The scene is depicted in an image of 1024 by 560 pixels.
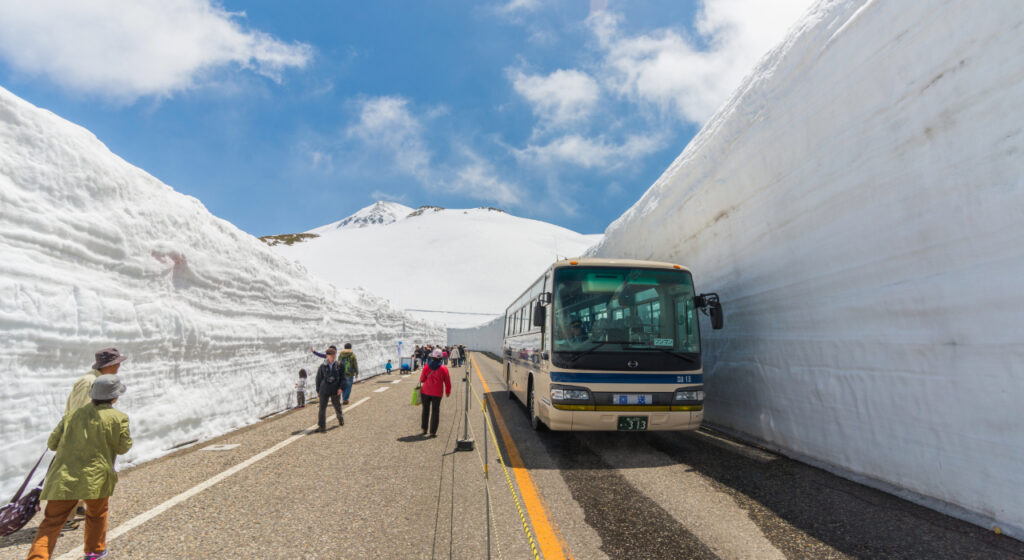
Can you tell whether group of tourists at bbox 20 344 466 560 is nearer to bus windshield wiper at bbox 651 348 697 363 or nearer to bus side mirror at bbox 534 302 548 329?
bus side mirror at bbox 534 302 548 329

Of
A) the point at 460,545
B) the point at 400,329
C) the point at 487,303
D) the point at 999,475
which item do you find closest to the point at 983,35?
the point at 999,475

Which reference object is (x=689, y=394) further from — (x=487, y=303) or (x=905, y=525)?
(x=487, y=303)

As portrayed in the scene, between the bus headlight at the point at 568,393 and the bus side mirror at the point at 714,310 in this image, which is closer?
the bus headlight at the point at 568,393

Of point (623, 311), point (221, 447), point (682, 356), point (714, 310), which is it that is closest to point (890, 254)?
point (714, 310)

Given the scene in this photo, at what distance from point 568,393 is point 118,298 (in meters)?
6.49

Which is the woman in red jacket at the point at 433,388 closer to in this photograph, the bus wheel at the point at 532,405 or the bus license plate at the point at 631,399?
the bus wheel at the point at 532,405

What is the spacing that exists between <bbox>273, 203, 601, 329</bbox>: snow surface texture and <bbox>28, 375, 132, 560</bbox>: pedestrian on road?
256 feet

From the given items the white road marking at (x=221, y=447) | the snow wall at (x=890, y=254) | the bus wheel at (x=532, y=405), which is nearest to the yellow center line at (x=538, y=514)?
the bus wheel at (x=532, y=405)

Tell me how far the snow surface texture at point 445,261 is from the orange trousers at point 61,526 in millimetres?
77976

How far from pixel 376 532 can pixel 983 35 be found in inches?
275

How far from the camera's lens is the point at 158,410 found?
6941 millimetres

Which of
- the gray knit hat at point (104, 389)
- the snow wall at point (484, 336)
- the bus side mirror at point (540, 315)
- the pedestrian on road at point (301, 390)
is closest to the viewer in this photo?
the gray knit hat at point (104, 389)

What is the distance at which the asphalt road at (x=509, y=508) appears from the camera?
11.4 ft

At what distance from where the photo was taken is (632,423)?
6371 mm
